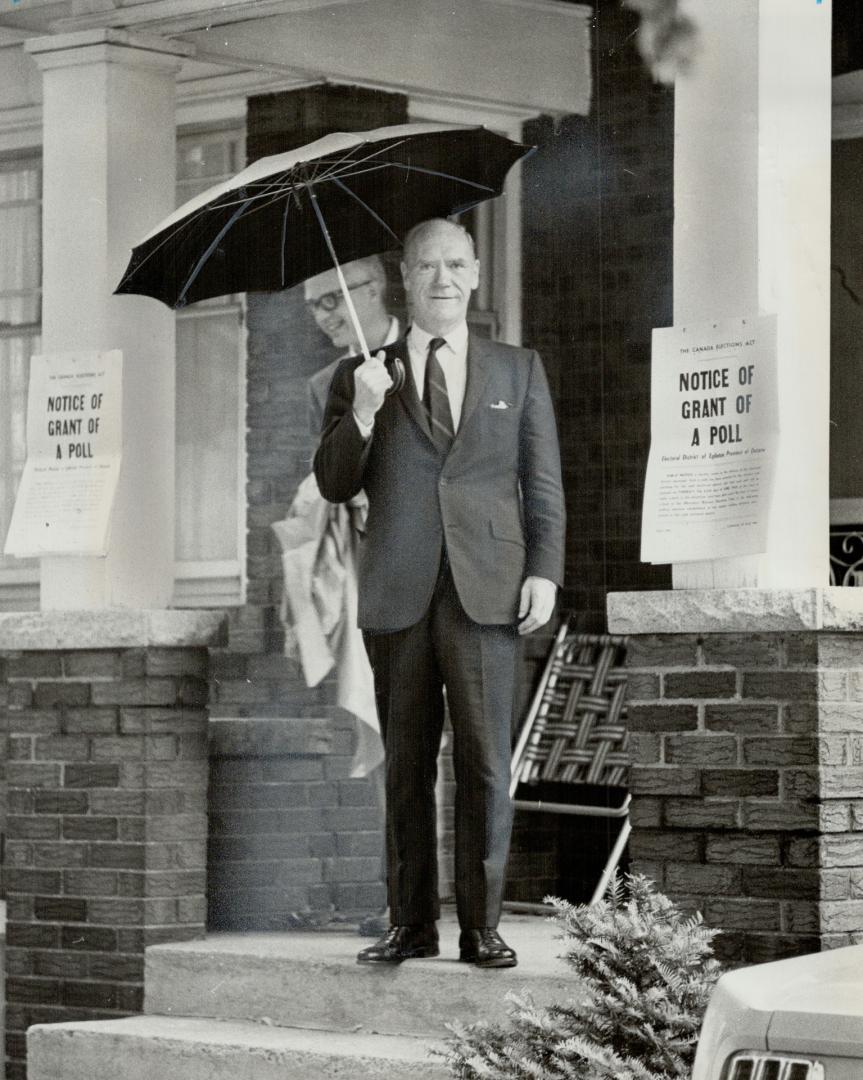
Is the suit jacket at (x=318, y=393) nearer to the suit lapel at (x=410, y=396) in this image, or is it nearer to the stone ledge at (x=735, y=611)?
the suit lapel at (x=410, y=396)

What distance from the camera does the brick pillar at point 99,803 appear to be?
8.18 meters

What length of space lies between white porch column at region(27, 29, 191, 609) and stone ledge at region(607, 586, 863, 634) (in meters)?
2.20

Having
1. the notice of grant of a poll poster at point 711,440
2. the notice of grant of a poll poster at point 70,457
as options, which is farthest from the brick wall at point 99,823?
the notice of grant of a poll poster at point 711,440

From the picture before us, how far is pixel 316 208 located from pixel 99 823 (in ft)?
8.08

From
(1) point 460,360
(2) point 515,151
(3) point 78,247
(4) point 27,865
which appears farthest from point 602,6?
(4) point 27,865

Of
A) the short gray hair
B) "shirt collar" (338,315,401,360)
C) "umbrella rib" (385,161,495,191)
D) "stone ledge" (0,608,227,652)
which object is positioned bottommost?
"stone ledge" (0,608,227,652)

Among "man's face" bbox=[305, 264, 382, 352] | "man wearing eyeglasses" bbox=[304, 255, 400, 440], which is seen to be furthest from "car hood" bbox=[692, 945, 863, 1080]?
"man's face" bbox=[305, 264, 382, 352]

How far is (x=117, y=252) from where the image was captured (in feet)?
27.4

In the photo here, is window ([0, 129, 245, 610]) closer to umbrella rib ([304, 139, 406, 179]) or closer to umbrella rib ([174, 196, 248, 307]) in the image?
umbrella rib ([174, 196, 248, 307])

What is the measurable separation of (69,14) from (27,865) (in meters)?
3.34

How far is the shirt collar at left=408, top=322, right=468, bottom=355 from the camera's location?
7652 mm

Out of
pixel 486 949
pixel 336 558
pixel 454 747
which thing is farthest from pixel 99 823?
pixel 486 949

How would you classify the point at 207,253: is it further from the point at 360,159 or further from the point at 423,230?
the point at 423,230

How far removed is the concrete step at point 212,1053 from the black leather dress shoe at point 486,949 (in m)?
0.32
